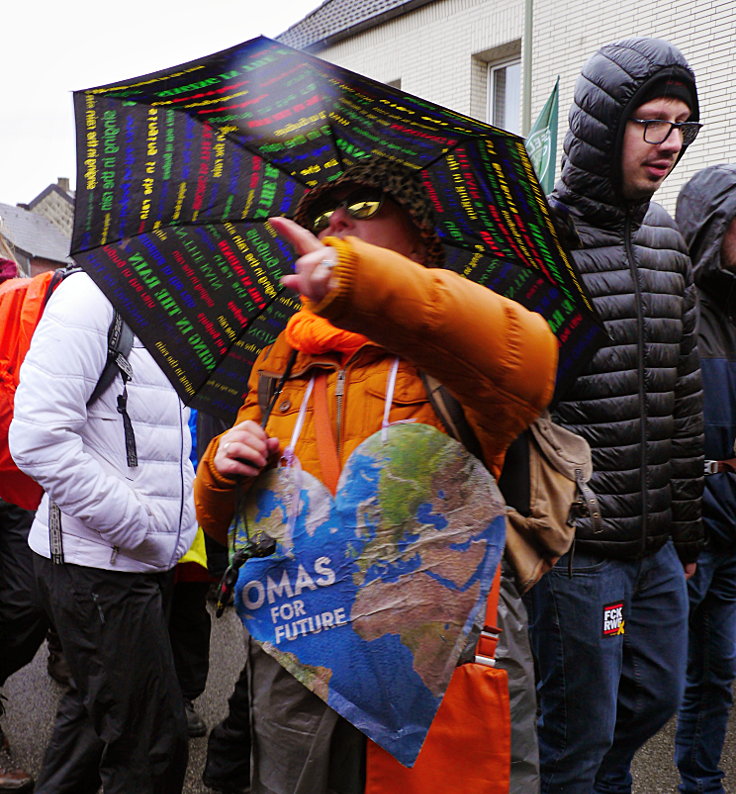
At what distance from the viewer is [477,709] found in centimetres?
155

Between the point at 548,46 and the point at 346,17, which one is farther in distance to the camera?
the point at 346,17

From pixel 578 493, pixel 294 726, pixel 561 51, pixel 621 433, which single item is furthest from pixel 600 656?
pixel 561 51

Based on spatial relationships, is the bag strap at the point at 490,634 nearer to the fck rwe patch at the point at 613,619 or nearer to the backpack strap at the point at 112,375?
the fck rwe patch at the point at 613,619

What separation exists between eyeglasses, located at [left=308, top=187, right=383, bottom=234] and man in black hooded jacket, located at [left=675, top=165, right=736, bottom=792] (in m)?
1.91

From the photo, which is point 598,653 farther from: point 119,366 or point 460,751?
point 119,366

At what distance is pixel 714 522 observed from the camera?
2.92m

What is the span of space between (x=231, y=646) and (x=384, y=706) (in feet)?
12.8

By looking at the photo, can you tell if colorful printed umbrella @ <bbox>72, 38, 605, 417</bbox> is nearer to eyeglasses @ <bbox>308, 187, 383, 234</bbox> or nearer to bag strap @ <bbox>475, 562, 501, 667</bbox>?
eyeglasses @ <bbox>308, 187, 383, 234</bbox>

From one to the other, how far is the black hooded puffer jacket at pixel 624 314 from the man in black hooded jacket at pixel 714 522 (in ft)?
1.47

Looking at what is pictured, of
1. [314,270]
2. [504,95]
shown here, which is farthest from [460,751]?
[504,95]

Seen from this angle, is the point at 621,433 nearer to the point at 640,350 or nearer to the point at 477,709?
the point at 640,350

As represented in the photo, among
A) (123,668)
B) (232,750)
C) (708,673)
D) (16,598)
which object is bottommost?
(232,750)

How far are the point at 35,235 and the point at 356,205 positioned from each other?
136ft

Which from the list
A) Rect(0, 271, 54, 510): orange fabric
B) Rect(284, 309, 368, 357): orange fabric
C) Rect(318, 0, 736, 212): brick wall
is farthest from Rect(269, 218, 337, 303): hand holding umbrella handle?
Rect(318, 0, 736, 212): brick wall
